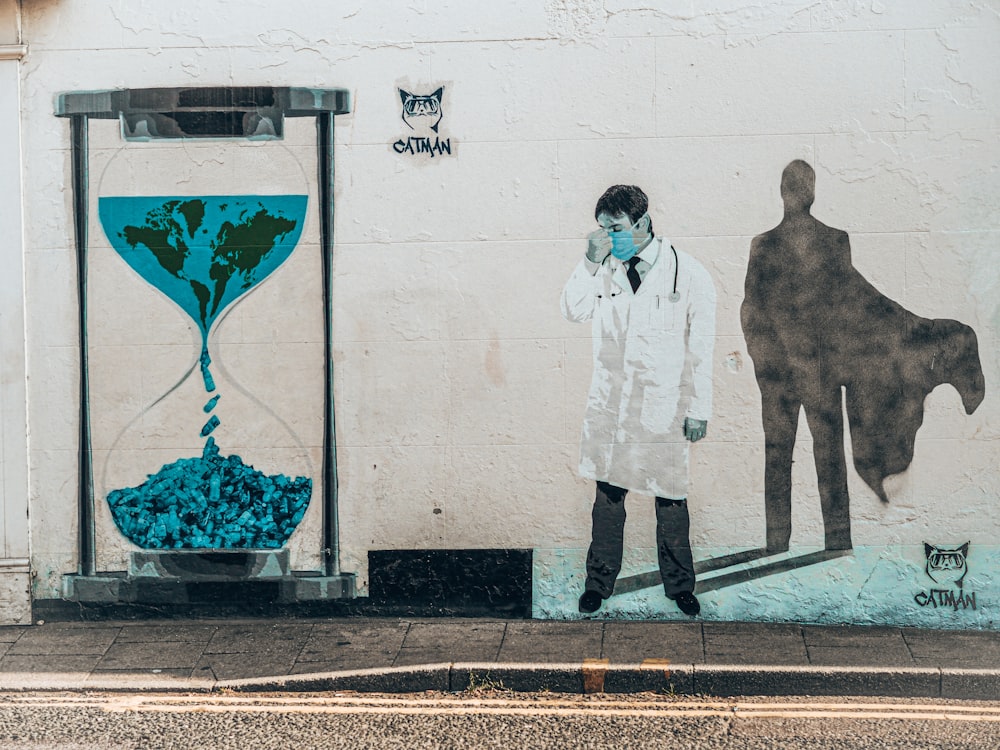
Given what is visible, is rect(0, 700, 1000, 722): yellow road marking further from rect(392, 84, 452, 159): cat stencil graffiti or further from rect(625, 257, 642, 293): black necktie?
rect(392, 84, 452, 159): cat stencil graffiti

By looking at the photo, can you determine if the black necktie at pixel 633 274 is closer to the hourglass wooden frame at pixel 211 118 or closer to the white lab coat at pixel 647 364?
the white lab coat at pixel 647 364

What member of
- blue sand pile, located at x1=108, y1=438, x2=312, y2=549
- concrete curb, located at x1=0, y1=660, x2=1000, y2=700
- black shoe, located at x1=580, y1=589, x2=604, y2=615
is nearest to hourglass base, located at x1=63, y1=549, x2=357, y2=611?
blue sand pile, located at x1=108, y1=438, x2=312, y2=549

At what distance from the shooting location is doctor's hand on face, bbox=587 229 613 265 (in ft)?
23.8

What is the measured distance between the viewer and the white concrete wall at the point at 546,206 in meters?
7.09

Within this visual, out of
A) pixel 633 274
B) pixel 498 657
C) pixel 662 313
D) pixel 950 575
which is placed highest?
pixel 633 274

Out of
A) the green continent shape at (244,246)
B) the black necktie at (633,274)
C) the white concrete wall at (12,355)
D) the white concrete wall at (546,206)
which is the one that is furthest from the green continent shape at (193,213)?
the black necktie at (633,274)

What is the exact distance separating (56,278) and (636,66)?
390cm

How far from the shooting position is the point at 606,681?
6.40m

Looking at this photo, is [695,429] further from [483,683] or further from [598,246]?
[483,683]

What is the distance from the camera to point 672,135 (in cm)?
718

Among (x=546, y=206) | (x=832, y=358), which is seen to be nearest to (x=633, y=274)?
(x=546, y=206)

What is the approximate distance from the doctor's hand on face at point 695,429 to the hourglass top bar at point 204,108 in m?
2.92

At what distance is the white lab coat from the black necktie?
0.04m

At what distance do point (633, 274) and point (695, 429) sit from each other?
3.45 ft
